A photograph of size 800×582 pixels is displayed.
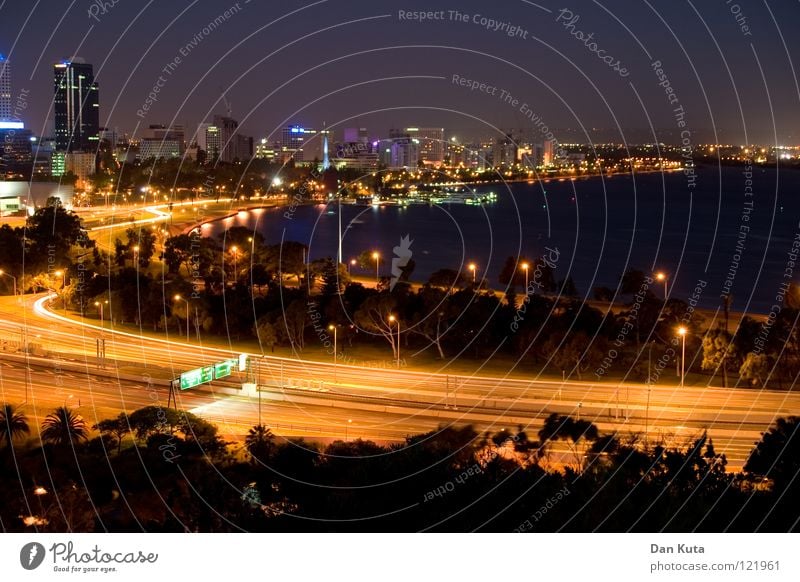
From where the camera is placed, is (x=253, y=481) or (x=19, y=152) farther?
(x=19, y=152)

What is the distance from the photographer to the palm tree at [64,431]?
537 centimetres

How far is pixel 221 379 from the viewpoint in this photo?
23.4 feet

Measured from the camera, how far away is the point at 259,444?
16.5 feet

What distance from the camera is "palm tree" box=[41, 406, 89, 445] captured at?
17.6ft

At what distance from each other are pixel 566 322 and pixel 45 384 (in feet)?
14.3

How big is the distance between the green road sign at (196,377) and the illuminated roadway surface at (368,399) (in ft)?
0.33

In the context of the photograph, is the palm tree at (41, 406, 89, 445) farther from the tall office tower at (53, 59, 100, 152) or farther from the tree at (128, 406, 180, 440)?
the tall office tower at (53, 59, 100, 152)

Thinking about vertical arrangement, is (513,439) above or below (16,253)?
below

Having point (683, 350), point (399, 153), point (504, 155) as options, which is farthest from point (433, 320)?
point (504, 155)

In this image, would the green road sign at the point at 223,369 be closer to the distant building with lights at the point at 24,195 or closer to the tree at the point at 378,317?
the tree at the point at 378,317

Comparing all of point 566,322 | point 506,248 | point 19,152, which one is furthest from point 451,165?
point 566,322

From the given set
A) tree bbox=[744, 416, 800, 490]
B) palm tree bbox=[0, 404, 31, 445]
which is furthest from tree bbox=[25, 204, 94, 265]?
tree bbox=[744, 416, 800, 490]

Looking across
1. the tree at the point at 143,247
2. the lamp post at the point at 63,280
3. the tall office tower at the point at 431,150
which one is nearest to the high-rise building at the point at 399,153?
the tall office tower at the point at 431,150

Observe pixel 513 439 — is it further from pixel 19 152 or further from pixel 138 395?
pixel 19 152
